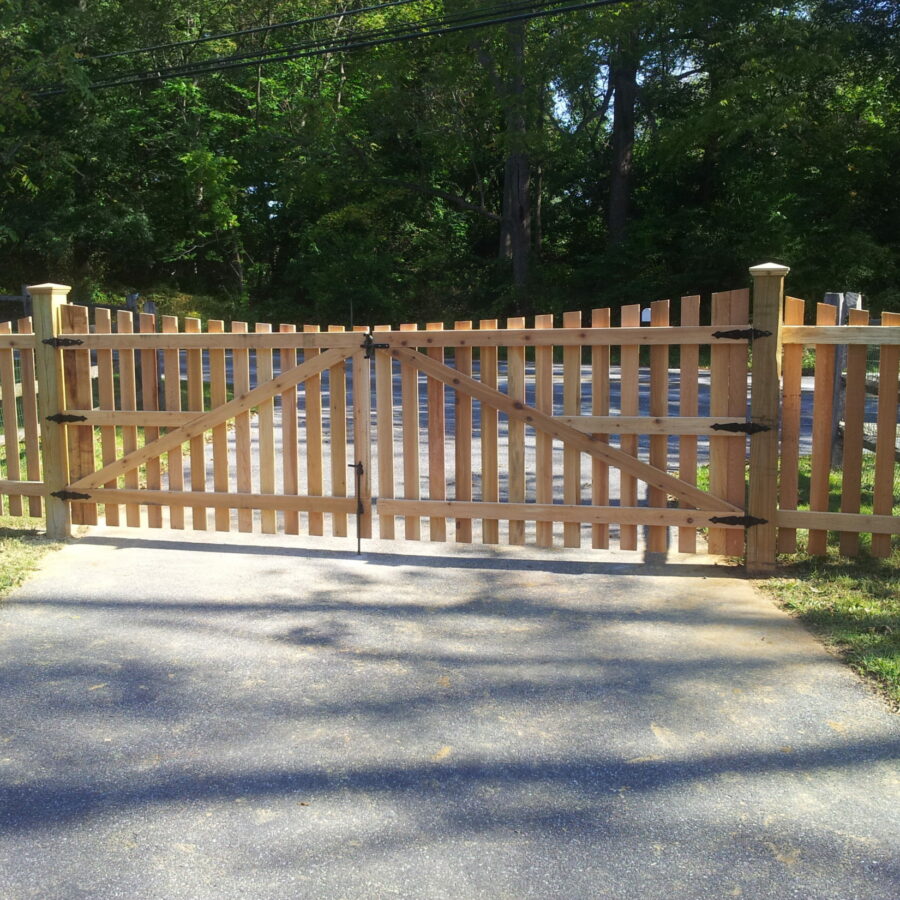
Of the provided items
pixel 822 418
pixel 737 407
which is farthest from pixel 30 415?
pixel 822 418

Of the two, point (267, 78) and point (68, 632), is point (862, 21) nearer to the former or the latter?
point (267, 78)

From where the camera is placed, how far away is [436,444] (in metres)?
6.41

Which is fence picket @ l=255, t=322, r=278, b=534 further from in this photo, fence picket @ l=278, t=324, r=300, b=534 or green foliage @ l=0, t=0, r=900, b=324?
green foliage @ l=0, t=0, r=900, b=324

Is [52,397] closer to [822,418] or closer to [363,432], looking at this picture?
[363,432]

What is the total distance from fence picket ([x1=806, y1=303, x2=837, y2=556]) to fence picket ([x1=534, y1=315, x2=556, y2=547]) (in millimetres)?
1588

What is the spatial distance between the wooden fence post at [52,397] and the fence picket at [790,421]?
4.84m

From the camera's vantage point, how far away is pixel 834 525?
19.4 feet

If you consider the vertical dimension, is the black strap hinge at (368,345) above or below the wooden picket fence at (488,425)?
above

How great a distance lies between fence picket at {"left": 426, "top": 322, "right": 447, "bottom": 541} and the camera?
6.41 metres

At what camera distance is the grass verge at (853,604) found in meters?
4.49

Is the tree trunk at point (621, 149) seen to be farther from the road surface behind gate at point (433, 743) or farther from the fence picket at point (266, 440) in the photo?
the road surface behind gate at point (433, 743)

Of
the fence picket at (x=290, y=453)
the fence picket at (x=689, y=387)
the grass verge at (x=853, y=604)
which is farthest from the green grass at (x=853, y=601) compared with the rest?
the fence picket at (x=290, y=453)

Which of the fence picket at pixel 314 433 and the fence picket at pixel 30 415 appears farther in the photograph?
the fence picket at pixel 30 415

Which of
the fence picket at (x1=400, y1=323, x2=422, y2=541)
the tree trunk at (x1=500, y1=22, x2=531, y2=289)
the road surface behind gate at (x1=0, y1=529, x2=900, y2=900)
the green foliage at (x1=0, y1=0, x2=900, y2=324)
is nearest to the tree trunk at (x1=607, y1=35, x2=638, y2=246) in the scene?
the green foliage at (x1=0, y1=0, x2=900, y2=324)
